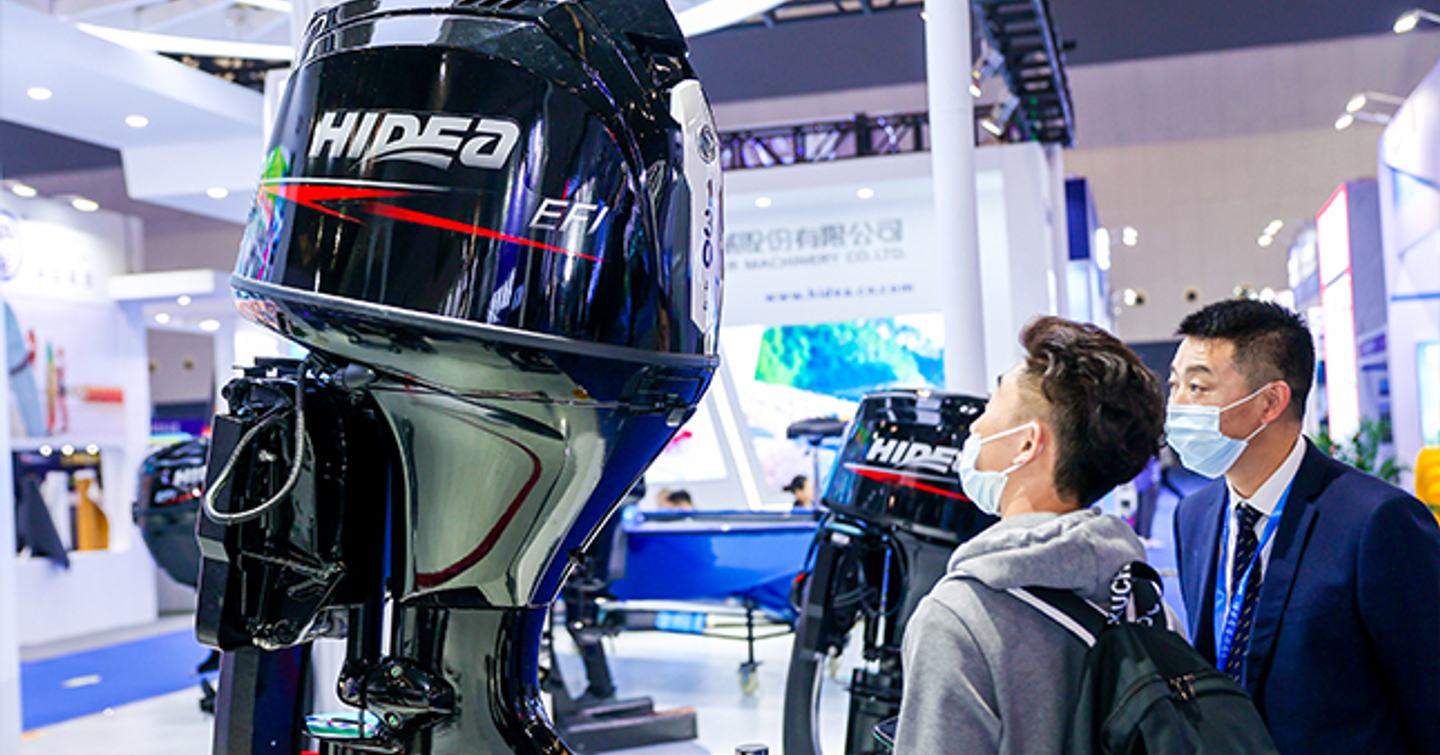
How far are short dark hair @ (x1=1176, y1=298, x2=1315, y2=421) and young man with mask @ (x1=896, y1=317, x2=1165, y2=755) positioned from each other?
2.16ft

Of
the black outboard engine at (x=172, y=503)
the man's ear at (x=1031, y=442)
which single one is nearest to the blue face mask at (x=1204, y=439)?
the man's ear at (x=1031, y=442)

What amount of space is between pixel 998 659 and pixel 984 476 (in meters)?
0.27

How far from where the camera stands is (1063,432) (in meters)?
1.38

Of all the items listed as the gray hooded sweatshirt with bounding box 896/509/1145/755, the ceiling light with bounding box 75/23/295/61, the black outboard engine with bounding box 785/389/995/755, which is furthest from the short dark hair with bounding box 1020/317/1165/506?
the ceiling light with bounding box 75/23/295/61

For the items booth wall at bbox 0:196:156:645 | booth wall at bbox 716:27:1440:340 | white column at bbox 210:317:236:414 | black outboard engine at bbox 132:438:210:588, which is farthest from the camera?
booth wall at bbox 716:27:1440:340

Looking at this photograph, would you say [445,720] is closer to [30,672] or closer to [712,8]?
[712,8]

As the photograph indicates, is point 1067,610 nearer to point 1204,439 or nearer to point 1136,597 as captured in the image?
point 1136,597

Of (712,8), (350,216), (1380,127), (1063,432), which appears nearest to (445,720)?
(350,216)

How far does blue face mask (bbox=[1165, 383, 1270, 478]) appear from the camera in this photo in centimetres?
202

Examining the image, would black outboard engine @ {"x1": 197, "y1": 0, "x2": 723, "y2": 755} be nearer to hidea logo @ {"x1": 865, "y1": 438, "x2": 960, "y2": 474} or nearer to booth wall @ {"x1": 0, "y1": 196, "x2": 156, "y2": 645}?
hidea logo @ {"x1": 865, "y1": 438, "x2": 960, "y2": 474}

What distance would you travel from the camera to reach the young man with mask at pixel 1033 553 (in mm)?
1226

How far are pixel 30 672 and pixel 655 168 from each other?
7.89 meters

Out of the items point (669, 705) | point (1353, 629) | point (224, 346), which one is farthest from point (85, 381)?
point (1353, 629)

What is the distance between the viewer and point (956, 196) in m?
4.75
